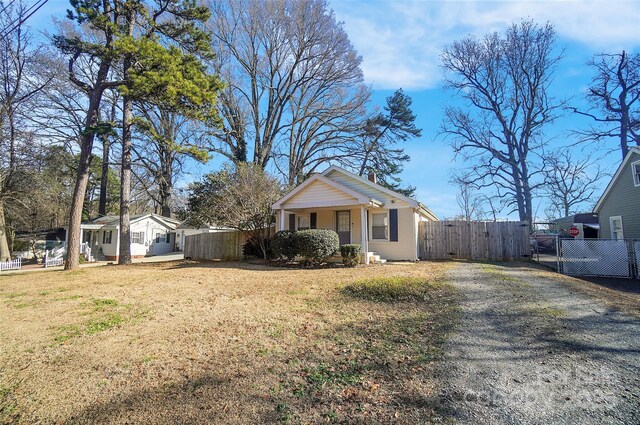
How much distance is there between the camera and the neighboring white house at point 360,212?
46.7ft

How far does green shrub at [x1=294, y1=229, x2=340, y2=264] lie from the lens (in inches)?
479

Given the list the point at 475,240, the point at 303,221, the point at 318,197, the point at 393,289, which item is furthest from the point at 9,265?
the point at 475,240

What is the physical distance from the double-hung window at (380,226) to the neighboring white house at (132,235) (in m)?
18.8

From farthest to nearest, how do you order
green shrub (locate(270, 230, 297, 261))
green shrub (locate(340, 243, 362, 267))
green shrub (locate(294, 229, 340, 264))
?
green shrub (locate(270, 230, 297, 261)), green shrub (locate(340, 243, 362, 267)), green shrub (locate(294, 229, 340, 264))

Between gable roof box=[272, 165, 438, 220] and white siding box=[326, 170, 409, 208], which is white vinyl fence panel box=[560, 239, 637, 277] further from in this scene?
white siding box=[326, 170, 409, 208]

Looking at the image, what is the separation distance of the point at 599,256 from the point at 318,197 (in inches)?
423

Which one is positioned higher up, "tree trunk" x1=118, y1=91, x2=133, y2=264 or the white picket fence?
"tree trunk" x1=118, y1=91, x2=133, y2=264

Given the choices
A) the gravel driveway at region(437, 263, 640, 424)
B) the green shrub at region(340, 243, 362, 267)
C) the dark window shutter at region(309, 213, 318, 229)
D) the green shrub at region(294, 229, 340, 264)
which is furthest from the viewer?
the dark window shutter at region(309, 213, 318, 229)

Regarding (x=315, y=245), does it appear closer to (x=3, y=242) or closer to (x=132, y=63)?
(x=132, y=63)

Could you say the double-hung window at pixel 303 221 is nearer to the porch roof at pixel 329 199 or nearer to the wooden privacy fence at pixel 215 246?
the porch roof at pixel 329 199

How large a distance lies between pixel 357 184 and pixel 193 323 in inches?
466

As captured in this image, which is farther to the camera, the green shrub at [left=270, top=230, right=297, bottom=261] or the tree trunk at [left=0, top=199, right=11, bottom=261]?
the tree trunk at [left=0, top=199, right=11, bottom=261]

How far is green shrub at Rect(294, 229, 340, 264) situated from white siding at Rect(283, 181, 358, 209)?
6.61 ft

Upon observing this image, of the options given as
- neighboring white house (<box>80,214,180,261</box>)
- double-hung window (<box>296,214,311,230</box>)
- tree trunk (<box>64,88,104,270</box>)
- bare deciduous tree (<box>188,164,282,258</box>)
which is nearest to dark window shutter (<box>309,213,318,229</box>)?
double-hung window (<box>296,214,311,230</box>)
